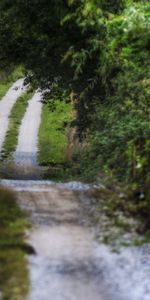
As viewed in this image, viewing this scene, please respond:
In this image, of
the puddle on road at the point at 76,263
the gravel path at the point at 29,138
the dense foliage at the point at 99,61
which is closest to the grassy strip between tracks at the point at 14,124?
the gravel path at the point at 29,138

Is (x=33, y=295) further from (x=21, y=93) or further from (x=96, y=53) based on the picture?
(x=21, y=93)

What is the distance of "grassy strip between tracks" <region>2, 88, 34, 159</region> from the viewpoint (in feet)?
117

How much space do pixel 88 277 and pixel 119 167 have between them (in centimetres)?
500

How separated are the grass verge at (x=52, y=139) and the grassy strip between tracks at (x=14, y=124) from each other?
1.57 m

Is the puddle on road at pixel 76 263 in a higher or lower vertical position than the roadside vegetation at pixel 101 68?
lower

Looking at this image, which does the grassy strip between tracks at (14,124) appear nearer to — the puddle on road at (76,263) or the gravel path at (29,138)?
the gravel path at (29,138)

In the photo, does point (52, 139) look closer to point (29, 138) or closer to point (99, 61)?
point (29, 138)

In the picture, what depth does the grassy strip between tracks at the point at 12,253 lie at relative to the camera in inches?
278

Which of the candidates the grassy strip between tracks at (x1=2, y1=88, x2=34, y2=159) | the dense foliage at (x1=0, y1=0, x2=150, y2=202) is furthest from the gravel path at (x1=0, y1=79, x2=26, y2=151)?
the dense foliage at (x1=0, y1=0, x2=150, y2=202)

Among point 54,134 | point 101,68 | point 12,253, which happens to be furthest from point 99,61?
point 54,134

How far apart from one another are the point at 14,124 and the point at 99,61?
83.0 ft

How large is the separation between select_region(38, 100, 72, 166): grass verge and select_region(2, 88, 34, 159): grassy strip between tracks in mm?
1573

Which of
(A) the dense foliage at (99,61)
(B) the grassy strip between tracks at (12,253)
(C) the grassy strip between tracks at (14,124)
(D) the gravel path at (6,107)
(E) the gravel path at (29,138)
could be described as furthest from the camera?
(D) the gravel path at (6,107)

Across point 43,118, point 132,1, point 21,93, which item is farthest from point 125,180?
point 21,93
